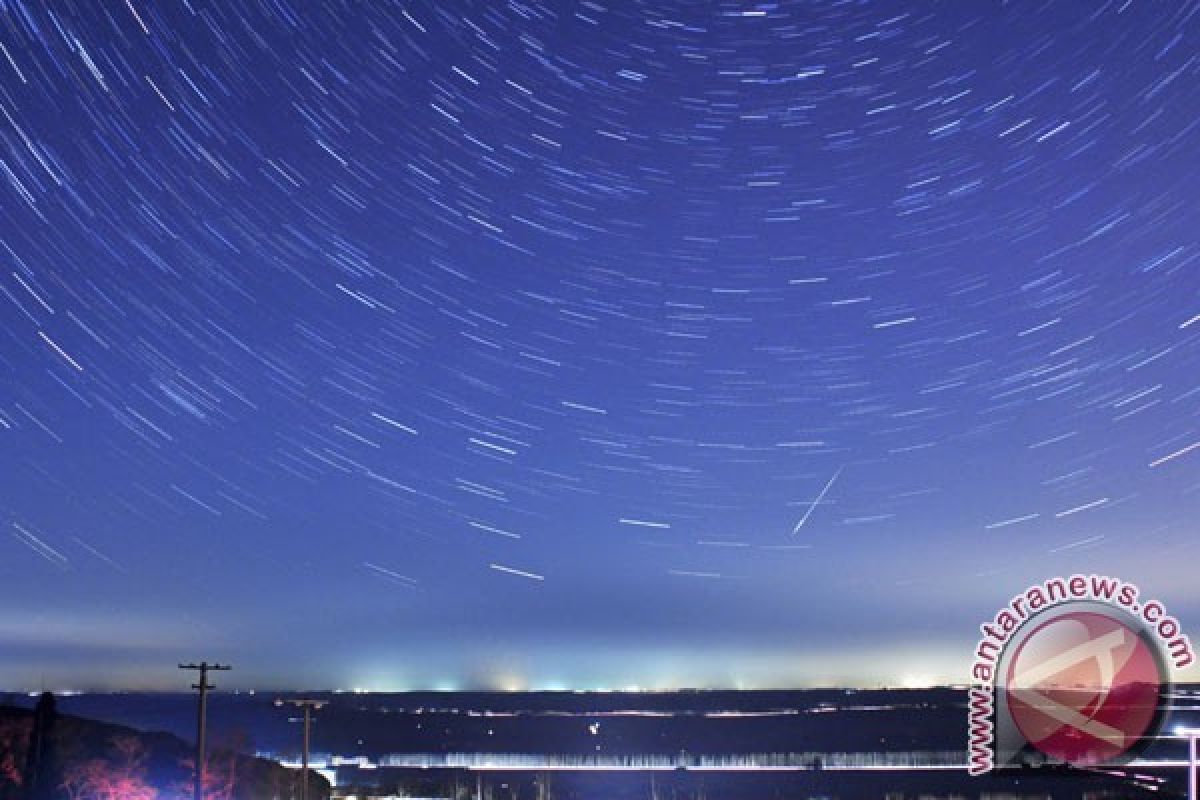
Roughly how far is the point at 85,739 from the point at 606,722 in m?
146

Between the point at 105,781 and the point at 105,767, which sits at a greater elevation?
the point at 105,767

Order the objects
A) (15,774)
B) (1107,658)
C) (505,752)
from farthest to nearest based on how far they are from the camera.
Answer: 1. (505,752)
2. (15,774)
3. (1107,658)

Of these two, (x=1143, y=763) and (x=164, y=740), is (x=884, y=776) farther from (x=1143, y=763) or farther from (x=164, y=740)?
(x=164, y=740)

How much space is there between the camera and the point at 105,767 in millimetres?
50312

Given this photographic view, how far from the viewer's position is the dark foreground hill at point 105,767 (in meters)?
44.0

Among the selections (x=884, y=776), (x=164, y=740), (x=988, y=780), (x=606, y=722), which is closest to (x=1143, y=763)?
(x=988, y=780)

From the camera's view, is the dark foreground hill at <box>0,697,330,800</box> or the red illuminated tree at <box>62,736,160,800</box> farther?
the red illuminated tree at <box>62,736,160,800</box>

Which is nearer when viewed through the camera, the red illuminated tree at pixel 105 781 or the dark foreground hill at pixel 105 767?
the dark foreground hill at pixel 105 767

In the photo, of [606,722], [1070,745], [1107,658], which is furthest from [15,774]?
[606,722]

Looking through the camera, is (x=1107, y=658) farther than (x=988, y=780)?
No

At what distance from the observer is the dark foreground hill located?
4397cm

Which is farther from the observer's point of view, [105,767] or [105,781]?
[105,767]

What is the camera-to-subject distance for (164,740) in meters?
70.4

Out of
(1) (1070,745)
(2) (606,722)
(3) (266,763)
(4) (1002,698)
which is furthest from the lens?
(2) (606,722)
